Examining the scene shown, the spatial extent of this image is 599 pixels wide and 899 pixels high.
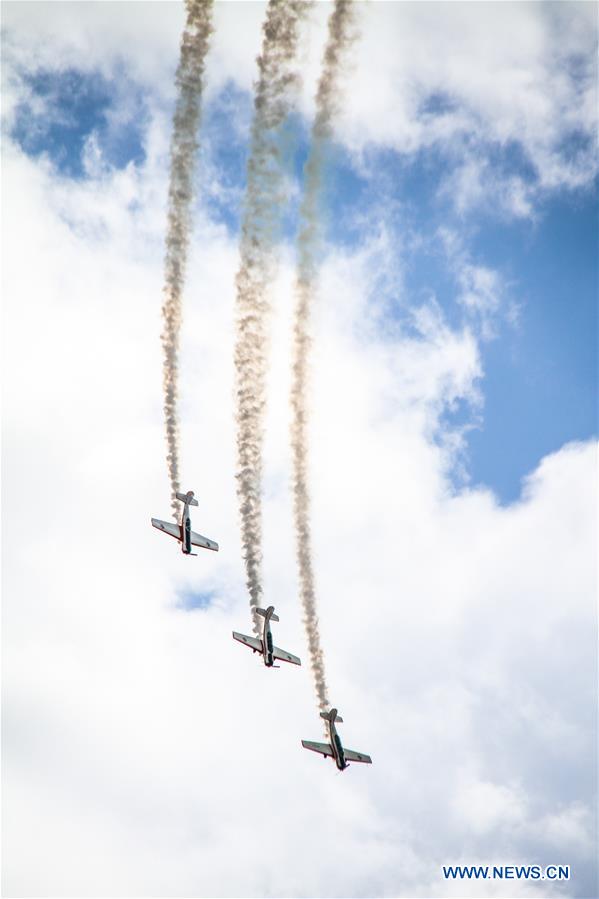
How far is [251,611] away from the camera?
4116cm

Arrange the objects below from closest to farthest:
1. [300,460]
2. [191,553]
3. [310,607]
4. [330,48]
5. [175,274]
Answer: [330,48], [175,274], [300,460], [310,607], [191,553]

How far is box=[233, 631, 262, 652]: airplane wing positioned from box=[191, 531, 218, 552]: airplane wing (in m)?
5.21

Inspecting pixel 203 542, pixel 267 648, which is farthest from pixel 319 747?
pixel 203 542

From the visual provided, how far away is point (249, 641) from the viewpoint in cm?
4438

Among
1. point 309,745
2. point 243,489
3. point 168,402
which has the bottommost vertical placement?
point 309,745

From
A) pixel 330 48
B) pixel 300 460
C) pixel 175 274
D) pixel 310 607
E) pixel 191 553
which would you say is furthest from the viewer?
pixel 191 553

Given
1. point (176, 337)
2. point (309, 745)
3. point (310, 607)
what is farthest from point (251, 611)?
point (176, 337)

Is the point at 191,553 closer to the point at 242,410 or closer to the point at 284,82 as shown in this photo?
the point at 242,410

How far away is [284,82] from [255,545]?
18856 mm

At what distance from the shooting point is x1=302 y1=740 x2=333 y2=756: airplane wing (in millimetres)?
45688

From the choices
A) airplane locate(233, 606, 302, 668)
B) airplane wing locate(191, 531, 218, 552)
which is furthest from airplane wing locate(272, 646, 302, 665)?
airplane wing locate(191, 531, 218, 552)

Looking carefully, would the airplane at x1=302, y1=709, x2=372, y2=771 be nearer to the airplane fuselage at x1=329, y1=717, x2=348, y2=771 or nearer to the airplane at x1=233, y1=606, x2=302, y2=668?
the airplane fuselage at x1=329, y1=717, x2=348, y2=771

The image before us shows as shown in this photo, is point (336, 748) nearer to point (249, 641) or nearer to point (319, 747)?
point (319, 747)

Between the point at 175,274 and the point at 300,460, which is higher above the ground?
the point at 175,274
